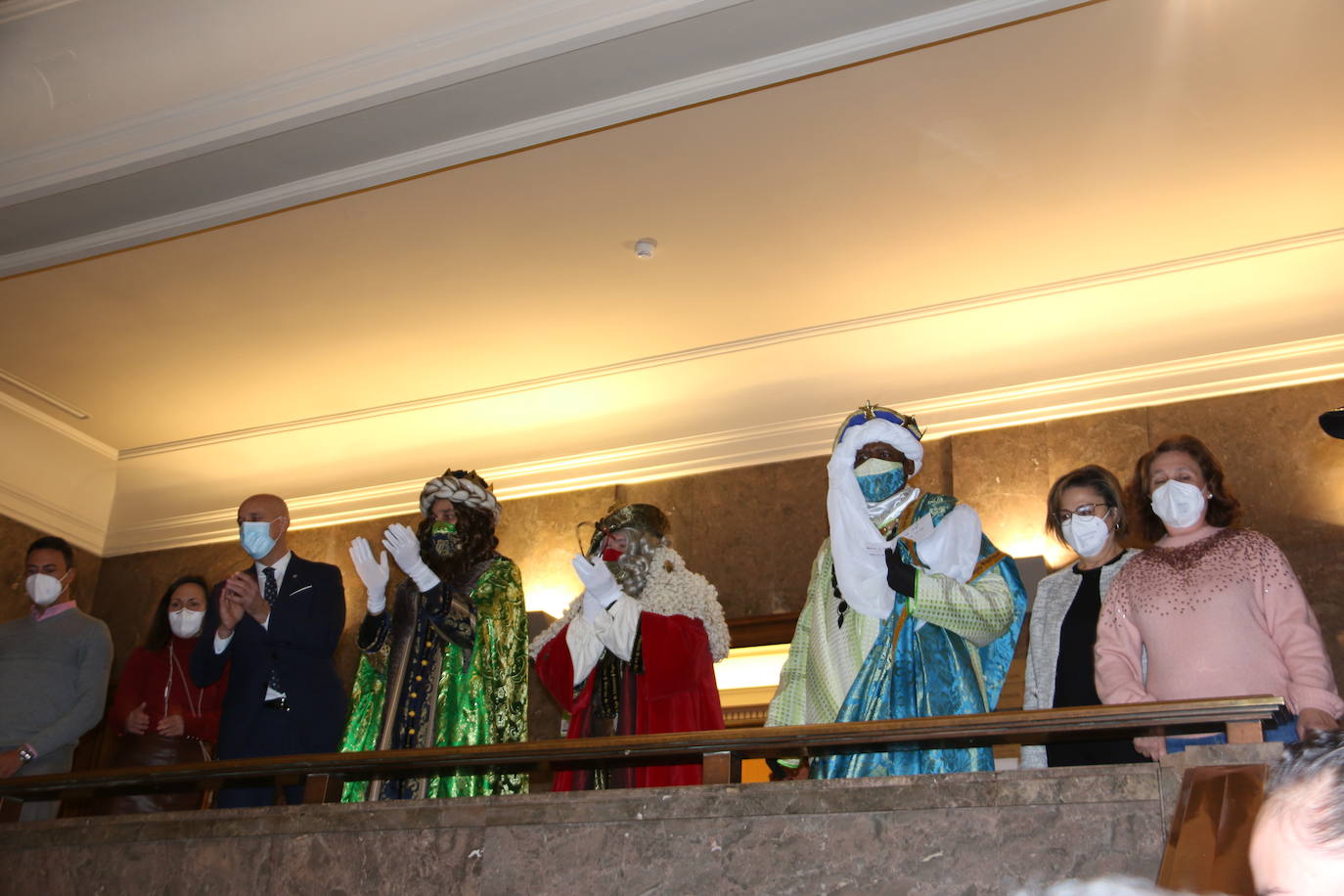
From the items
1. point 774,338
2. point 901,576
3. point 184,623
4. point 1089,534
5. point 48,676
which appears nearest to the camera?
point 901,576

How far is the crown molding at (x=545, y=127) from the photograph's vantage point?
5.16 meters

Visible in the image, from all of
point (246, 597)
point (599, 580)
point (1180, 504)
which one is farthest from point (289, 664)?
point (1180, 504)

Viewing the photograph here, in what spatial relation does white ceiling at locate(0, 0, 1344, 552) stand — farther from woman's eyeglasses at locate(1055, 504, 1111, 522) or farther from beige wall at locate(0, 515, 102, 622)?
woman's eyeglasses at locate(1055, 504, 1111, 522)

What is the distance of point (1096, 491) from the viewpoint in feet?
14.8

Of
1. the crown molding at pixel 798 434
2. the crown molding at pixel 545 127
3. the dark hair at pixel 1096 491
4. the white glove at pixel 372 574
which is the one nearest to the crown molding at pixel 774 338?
the crown molding at pixel 798 434

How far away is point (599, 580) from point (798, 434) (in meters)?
3.27

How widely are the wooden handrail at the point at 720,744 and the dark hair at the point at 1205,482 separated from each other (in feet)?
3.74

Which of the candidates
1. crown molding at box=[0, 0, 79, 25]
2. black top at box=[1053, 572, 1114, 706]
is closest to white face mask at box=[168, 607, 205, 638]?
crown molding at box=[0, 0, 79, 25]

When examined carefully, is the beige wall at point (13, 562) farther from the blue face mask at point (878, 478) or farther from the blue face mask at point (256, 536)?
the blue face mask at point (878, 478)

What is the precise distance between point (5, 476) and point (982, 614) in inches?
283

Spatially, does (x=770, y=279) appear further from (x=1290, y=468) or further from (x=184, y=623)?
(x=184, y=623)

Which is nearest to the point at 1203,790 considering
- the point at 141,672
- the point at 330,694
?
the point at 330,694

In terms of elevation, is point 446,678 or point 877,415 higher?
point 877,415

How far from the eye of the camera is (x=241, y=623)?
5176 millimetres
